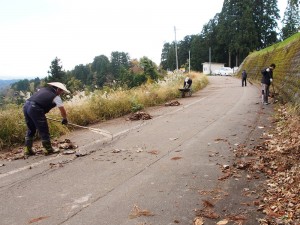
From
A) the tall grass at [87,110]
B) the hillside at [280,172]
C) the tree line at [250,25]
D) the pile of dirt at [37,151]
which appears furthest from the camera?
the tree line at [250,25]

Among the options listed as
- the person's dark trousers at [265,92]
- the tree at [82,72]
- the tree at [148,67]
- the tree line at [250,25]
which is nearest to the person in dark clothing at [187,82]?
the person's dark trousers at [265,92]

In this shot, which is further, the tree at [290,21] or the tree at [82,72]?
the tree at [82,72]

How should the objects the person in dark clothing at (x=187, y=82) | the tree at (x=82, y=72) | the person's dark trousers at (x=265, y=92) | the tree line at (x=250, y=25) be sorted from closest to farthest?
1. the person's dark trousers at (x=265, y=92)
2. the person in dark clothing at (x=187, y=82)
3. the tree line at (x=250, y=25)
4. the tree at (x=82, y=72)

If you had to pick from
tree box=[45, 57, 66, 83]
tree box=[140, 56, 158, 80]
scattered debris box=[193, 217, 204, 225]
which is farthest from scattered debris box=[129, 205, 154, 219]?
tree box=[45, 57, 66, 83]

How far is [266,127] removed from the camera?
935 cm

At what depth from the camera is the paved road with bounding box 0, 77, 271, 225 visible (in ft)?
13.3

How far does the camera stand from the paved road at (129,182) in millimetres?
4062

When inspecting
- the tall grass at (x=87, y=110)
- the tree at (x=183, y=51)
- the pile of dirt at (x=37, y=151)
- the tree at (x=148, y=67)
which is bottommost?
the pile of dirt at (x=37, y=151)

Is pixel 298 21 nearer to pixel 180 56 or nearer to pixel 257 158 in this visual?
pixel 180 56

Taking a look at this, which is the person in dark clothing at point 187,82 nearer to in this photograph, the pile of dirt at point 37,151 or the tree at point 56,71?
the pile of dirt at point 37,151

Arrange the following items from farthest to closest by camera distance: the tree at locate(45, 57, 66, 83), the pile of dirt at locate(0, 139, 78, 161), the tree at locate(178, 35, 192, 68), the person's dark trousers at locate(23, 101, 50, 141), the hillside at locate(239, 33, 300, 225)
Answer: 1. the tree at locate(178, 35, 192, 68)
2. the tree at locate(45, 57, 66, 83)
3. the pile of dirt at locate(0, 139, 78, 161)
4. the person's dark trousers at locate(23, 101, 50, 141)
5. the hillside at locate(239, 33, 300, 225)

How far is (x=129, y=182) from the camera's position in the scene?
5.17 metres

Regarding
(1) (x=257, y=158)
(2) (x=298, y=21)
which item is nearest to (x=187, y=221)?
(1) (x=257, y=158)

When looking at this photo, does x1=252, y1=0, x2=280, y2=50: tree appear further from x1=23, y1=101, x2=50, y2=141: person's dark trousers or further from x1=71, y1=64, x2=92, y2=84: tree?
x1=71, y1=64, x2=92, y2=84: tree
